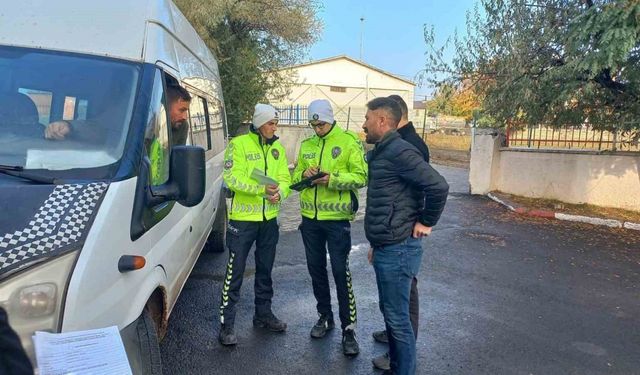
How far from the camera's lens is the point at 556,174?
10.4 meters

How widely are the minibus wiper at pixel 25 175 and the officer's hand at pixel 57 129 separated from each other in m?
0.33

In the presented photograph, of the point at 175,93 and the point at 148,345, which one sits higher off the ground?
the point at 175,93

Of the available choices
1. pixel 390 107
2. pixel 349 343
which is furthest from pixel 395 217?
pixel 349 343

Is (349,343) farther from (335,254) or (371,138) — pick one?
(371,138)

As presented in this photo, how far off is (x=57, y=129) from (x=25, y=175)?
45cm

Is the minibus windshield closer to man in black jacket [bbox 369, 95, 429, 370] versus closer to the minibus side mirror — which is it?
the minibus side mirror

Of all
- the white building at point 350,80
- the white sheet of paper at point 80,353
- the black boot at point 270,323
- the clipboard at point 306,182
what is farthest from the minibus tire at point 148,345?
the white building at point 350,80

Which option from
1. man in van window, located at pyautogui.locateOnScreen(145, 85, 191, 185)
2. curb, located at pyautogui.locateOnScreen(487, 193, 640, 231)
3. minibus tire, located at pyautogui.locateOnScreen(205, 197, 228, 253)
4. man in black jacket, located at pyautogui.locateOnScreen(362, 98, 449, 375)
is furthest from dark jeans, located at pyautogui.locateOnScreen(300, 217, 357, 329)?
curb, located at pyautogui.locateOnScreen(487, 193, 640, 231)

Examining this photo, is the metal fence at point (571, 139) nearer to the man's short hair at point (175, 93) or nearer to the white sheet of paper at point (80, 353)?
the man's short hair at point (175, 93)

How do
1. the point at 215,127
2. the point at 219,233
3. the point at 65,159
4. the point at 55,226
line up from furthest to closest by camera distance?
the point at 219,233, the point at 215,127, the point at 65,159, the point at 55,226

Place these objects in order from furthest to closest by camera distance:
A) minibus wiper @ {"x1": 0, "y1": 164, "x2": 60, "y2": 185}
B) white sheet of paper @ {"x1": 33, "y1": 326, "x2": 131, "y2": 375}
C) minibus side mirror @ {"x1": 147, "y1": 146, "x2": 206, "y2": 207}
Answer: minibus side mirror @ {"x1": 147, "y1": 146, "x2": 206, "y2": 207} → minibus wiper @ {"x1": 0, "y1": 164, "x2": 60, "y2": 185} → white sheet of paper @ {"x1": 33, "y1": 326, "x2": 131, "y2": 375}

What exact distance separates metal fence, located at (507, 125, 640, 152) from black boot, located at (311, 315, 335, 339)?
6.83m

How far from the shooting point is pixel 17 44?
2.90 meters

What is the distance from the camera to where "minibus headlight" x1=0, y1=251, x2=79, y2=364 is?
1852 millimetres
